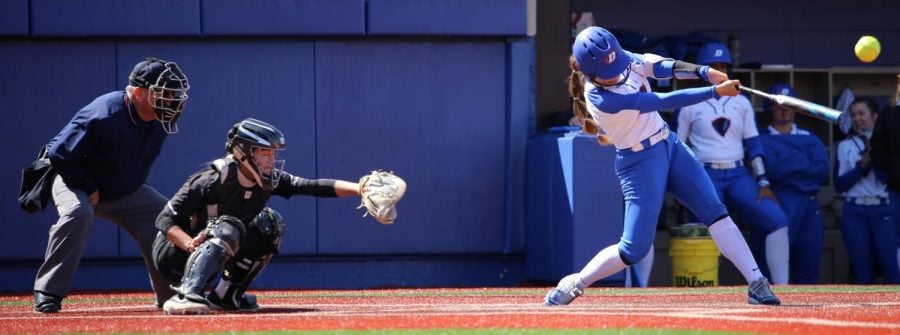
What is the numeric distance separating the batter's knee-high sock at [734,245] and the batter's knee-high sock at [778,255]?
4541 mm

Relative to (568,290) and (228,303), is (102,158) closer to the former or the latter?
(228,303)

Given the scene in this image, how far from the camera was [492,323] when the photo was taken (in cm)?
695

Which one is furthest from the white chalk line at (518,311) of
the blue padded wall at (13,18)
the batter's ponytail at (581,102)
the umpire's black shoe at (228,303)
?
the blue padded wall at (13,18)

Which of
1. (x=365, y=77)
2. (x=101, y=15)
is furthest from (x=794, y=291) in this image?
(x=101, y=15)

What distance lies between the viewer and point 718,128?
12.9 m

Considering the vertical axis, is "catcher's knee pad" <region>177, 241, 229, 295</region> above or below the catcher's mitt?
below

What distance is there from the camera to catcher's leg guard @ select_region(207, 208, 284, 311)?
7.84 metres

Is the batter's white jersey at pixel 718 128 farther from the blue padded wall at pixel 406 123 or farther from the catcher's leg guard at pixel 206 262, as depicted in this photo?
the catcher's leg guard at pixel 206 262

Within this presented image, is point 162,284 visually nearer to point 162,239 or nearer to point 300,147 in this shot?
point 162,239

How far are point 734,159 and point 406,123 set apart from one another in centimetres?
284

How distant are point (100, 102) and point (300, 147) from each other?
4233mm

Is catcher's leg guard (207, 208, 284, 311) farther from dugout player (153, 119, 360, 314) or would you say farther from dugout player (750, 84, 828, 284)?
dugout player (750, 84, 828, 284)

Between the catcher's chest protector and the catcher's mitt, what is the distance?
543 millimetres

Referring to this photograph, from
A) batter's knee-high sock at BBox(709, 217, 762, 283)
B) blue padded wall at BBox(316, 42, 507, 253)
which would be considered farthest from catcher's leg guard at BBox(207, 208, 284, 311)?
blue padded wall at BBox(316, 42, 507, 253)
